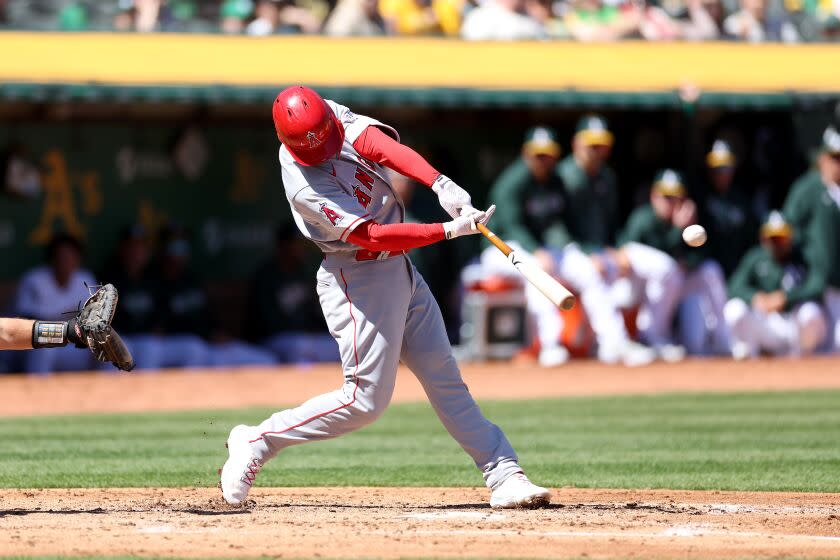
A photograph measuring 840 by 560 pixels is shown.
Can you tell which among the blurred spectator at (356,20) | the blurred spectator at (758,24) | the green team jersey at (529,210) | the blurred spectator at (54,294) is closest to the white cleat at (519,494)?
the green team jersey at (529,210)

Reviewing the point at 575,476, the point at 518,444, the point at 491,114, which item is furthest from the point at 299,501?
the point at 491,114

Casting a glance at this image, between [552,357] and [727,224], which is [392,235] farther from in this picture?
[727,224]

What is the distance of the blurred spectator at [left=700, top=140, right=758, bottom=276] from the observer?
526 inches

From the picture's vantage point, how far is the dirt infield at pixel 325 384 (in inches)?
400

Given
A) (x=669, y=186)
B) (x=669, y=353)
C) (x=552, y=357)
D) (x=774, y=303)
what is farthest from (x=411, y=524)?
(x=774, y=303)

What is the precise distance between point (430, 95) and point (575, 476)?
6.15 metres

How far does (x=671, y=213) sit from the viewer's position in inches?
503

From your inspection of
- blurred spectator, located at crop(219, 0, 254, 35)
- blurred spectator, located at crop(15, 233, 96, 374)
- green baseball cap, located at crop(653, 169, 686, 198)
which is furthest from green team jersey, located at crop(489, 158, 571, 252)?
blurred spectator, located at crop(15, 233, 96, 374)

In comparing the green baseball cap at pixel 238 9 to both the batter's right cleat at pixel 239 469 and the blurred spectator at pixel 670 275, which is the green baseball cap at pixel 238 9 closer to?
the blurred spectator at pixel 670 275

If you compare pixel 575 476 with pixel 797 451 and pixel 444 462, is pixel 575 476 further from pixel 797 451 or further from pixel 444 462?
pixel 797 451

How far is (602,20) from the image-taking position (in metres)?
14.3

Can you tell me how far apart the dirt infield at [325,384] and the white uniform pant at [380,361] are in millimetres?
4322

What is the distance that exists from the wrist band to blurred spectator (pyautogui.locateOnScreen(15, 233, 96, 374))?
6.39m

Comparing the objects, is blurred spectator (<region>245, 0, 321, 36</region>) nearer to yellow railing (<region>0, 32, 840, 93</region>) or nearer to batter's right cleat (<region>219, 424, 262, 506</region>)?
yellow railing (<region>0, 32, 840, 93</region>)
